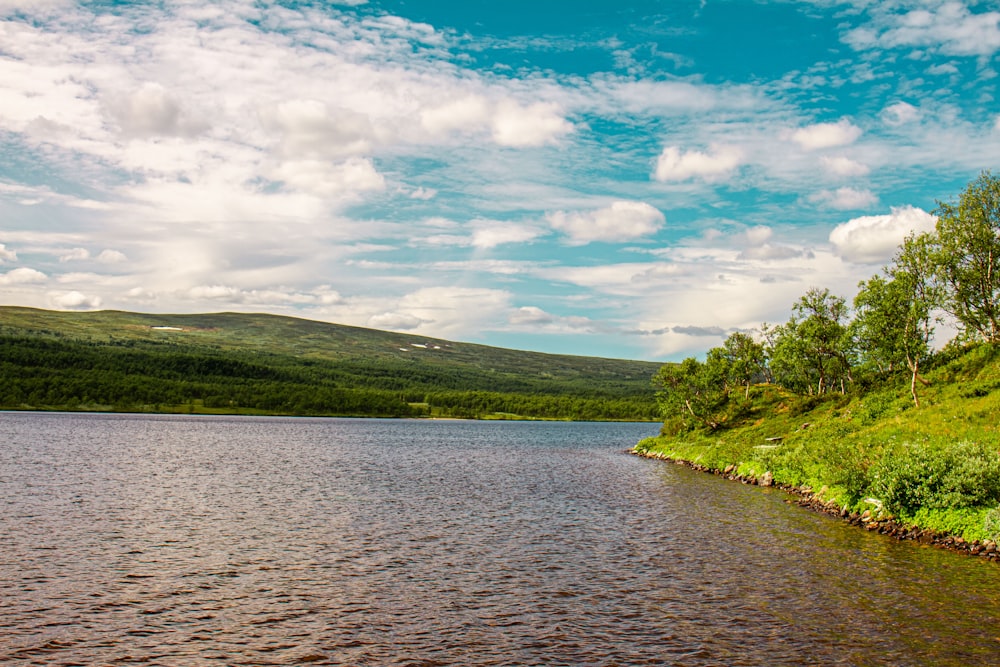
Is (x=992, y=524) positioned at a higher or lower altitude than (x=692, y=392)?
lower

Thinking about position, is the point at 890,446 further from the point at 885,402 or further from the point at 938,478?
the point at 885,402

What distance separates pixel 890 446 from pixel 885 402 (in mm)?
27791

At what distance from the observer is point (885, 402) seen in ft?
237

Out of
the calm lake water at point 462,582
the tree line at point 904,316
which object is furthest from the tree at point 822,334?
the calm lake water at point 462,582

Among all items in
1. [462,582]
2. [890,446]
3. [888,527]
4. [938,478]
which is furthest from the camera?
[890,446]

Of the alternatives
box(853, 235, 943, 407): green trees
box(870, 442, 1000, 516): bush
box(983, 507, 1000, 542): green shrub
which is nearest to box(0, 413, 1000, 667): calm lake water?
box(983, 507, 1000, 542): green shrub

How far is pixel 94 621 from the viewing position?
71.9 ft

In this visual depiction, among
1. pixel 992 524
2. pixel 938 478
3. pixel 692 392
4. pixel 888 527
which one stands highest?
pixel 692 392

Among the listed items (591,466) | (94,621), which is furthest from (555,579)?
(591,466)

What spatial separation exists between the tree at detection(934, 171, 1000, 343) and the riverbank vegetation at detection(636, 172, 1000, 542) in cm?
13

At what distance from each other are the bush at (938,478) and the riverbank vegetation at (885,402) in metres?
0.07

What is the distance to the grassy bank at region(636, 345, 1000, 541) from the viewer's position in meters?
34.7

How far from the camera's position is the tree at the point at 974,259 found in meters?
74.7

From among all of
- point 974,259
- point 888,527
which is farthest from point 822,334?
point 888,527
